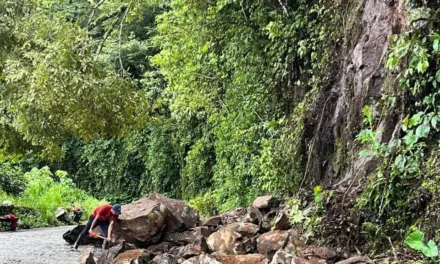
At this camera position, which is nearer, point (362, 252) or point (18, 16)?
point (362, 252)

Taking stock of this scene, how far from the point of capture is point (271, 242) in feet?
16.5

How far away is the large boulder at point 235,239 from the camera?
5.20 metres

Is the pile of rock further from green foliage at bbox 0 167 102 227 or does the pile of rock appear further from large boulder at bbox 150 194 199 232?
green foliage at bbox 0 167 102 227

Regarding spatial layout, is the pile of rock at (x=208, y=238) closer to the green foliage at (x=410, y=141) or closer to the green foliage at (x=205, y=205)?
the green foliage at (x=410, y=141)

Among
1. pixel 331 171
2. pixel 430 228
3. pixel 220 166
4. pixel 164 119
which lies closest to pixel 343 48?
pixel 331 171

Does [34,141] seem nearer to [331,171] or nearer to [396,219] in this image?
[331,171]

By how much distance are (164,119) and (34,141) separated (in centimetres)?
1078

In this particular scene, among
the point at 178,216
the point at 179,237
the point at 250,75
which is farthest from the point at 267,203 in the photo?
the point at 250,75

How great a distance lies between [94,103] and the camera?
6145 mm

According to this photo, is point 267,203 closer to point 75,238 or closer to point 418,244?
point 418,244

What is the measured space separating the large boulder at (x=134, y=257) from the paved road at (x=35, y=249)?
6.83 ft

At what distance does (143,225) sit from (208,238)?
1.77m

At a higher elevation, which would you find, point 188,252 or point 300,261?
point 300,261

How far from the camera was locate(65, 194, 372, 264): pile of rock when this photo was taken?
470 cm
